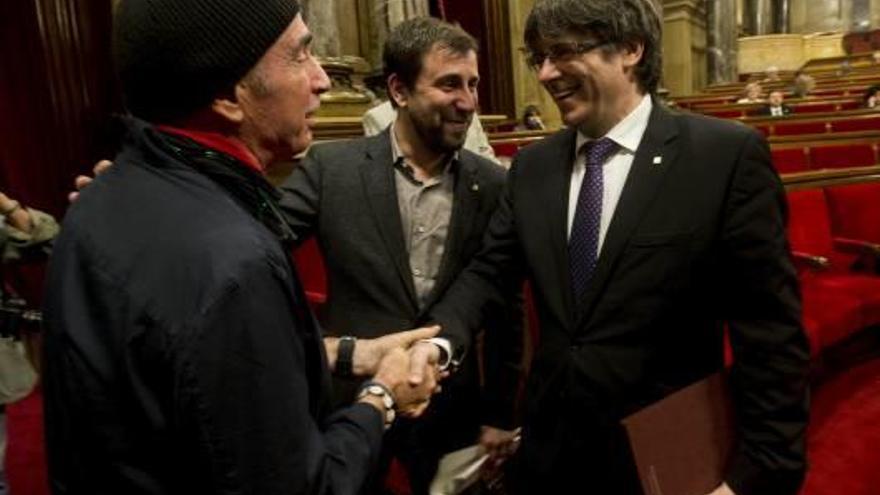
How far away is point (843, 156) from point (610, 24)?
3.59 m

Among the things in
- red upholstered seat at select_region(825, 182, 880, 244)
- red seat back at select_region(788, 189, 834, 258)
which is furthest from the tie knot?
red upholstered seat at select_region(825, 182, 880, 244)

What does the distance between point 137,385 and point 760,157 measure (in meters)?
1.03

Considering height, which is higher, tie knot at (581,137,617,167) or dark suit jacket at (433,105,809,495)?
tie knot at (581,137,617,167)

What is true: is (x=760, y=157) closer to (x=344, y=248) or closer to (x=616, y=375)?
(x=616, y=375)

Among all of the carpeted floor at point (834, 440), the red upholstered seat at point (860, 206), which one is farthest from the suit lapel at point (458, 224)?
the red upholstered seat at point (860, 206)

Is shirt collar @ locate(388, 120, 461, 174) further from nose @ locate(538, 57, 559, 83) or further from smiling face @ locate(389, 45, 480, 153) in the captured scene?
nose @ locate(538, 57, 559, 83)

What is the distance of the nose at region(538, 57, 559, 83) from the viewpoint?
4.53ft

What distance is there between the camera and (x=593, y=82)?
53.1 inches

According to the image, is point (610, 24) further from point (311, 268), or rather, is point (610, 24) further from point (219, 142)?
point (311, 268)

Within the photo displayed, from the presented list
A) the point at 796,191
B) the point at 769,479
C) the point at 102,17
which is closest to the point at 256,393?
the point at 769,479

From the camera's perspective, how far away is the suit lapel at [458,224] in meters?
1.64

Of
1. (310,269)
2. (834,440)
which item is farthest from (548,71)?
(834,440)

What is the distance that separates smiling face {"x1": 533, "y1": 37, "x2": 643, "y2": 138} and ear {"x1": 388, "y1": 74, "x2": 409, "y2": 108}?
17.1 inches

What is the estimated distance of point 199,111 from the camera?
2.87 feet
